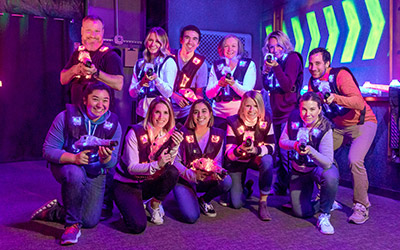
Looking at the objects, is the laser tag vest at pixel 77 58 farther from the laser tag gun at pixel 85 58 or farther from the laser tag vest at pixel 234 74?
the laser tag vest at pixel 234 74

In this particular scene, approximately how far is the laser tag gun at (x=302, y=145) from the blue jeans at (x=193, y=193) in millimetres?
599

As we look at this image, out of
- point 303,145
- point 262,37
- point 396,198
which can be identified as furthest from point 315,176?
point 262,37

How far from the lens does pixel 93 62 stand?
10.2ft

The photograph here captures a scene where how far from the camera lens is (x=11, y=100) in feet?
19.1

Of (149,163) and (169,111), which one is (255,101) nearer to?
(169,111)

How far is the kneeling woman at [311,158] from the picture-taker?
299 centimetres

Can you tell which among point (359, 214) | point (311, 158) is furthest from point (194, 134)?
point (359, 214)

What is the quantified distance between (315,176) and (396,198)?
123 centimetres

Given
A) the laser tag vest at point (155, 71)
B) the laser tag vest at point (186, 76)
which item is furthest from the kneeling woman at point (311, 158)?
the laser tag vest at point (155, 71)

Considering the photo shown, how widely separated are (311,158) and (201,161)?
0.90m

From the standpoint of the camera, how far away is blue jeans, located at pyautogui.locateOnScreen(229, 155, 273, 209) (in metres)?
3.30

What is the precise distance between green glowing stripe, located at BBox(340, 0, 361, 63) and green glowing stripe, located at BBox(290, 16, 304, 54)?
2.78 feet

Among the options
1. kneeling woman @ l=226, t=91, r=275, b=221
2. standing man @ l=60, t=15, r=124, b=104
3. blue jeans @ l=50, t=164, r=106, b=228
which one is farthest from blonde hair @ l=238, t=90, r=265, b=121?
blue jeans @ l=50, t=164, r=106, b=228

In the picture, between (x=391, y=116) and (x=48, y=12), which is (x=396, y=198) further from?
(x=48, y=12)
